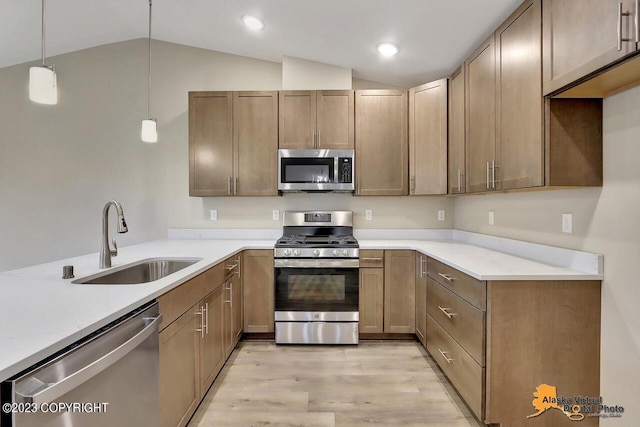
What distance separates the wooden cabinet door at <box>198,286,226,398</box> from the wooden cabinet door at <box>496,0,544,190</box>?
6.60 ft

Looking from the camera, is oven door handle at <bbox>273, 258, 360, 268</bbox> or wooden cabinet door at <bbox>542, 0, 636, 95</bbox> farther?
oven door handle at <bbox>273, 258, 360, 268</bbox>

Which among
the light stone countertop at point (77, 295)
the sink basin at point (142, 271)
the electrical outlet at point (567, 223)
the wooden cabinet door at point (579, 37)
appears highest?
the wooden cabinet door at point (579, 37)

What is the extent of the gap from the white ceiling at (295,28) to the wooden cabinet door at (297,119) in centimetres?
43

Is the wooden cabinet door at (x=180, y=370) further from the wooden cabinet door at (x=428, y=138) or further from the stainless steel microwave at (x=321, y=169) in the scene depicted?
the wooden cabinet door at (x=428, y=138)

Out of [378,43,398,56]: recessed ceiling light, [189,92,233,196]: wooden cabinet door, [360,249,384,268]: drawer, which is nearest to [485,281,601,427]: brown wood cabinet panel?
[360,249,384,268]: drawer

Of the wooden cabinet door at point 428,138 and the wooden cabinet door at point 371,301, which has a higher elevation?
the wooden cabinet door at point 428,138

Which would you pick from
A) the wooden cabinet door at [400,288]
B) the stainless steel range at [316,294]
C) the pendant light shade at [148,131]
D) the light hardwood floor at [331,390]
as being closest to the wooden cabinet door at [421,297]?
the wooden cabinet door at [400,288]

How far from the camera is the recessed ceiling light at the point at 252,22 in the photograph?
2635 millimetres

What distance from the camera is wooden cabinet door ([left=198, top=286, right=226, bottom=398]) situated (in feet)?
6.31

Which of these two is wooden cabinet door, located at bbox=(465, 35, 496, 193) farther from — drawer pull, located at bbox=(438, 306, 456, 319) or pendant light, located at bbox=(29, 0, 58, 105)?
pendant light, located at bbox=(29, 0, 58, 105)

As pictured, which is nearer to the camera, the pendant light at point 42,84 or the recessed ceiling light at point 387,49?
the pendant light at point 42,84

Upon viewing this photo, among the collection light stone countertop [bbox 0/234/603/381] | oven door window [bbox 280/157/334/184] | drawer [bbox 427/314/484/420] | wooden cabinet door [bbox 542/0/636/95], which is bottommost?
drawer [bbox 427/314/484/420]

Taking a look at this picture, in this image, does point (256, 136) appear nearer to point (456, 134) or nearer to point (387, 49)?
point (387, 49)

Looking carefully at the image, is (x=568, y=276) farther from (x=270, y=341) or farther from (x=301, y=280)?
(x=270, y=341)
